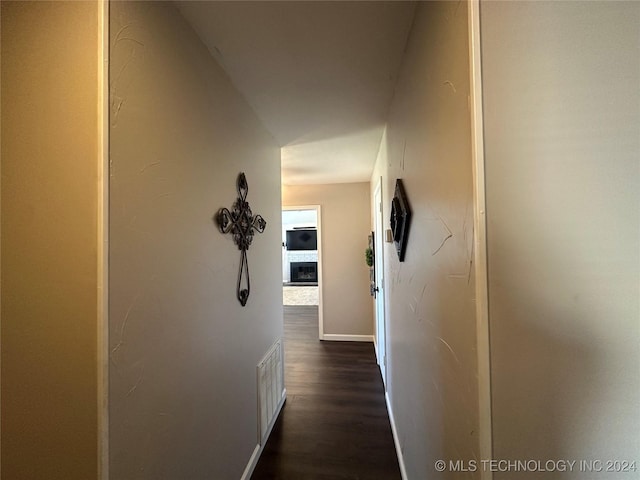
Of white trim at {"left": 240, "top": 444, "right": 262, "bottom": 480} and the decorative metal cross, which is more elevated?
the decorative metal cross

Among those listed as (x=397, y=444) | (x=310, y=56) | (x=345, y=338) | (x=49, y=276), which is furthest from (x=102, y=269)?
(x=345, y=338)

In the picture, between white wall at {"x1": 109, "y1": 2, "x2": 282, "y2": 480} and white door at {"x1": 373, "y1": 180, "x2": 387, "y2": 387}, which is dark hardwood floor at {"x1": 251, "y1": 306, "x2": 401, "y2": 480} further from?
white wall at {"x1": 109, "y1": 2, "x2": 282, "y2": 480}

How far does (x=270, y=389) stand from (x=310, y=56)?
2.13 m

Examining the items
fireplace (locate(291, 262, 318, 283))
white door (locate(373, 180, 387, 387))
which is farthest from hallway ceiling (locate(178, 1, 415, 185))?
fireplace (locate(291, 262, 318, 283))

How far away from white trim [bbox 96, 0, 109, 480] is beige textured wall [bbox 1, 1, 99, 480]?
0.01 metres

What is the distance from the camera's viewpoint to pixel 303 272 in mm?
9859

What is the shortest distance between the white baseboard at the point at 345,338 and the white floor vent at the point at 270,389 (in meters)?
1.62

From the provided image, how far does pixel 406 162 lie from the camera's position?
1253 millimetres

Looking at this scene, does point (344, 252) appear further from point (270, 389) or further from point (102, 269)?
point (102, 269)

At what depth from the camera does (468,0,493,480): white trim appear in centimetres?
51

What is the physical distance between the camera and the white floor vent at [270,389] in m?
1.73

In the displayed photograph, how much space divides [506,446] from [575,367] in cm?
20

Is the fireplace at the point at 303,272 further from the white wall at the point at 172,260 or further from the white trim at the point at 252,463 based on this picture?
the white wall at the point at 172,260

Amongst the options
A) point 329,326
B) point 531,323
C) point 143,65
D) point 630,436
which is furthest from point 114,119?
point 329,326
